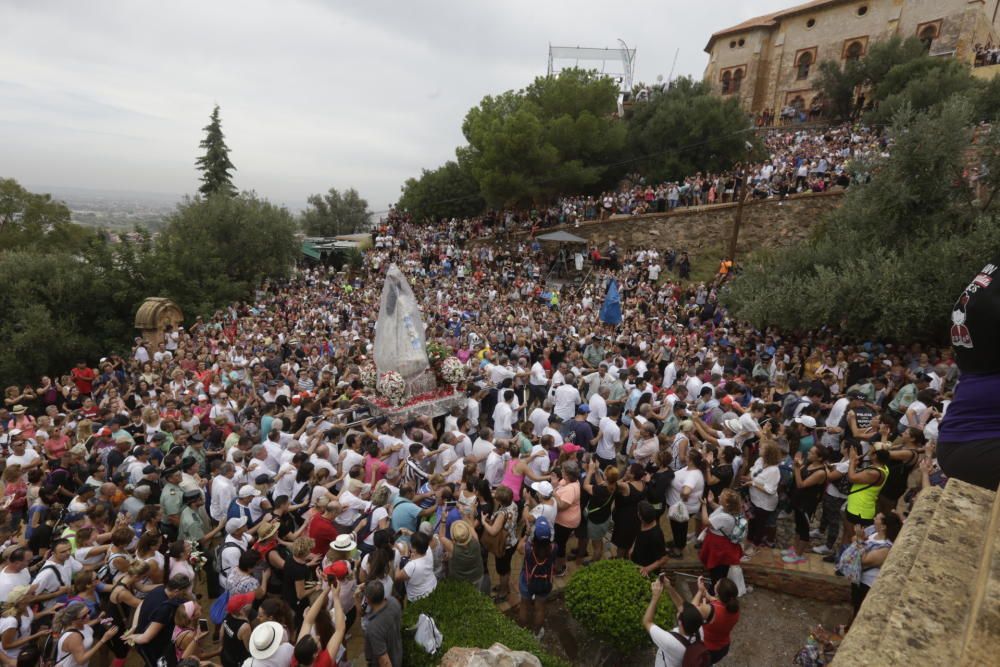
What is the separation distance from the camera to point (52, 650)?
459 cm

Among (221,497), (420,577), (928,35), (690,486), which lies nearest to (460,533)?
(420,577)

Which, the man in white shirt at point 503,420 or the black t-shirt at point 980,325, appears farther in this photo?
the man in white shirt at point 503,420

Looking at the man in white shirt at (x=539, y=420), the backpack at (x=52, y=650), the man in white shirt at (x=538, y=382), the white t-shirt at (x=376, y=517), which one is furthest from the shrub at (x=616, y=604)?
the man in white shirt at (x=538, y=382)

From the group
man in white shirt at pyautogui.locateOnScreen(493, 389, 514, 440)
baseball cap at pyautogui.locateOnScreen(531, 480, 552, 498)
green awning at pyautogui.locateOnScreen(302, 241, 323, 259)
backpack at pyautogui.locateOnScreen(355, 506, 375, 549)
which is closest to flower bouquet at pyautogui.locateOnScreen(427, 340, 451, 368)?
man in white shirt at pyautogui.locateOnScreen(493, 389, 514, 440)

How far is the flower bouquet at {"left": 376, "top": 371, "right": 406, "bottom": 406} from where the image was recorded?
1002cm

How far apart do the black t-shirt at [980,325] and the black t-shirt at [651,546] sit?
12.8 feet

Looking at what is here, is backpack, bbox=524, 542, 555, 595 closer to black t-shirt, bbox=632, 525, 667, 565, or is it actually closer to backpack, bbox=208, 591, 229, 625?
black t-shirt, bbox=632, 525, 667, 565

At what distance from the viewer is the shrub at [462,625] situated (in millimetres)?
4750

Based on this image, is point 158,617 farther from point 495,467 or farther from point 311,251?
point 311,251

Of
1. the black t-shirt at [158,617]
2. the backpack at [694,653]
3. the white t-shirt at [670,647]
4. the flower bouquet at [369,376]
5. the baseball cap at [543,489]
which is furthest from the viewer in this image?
the flower bouquet at [369,376]

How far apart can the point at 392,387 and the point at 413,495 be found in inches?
139

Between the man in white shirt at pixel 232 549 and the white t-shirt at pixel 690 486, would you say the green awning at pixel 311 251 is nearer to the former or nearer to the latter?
the man in white shirt at pixel 232 549

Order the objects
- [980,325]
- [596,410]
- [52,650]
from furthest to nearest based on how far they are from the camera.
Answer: [596,410]
[52,650]
[980,325]

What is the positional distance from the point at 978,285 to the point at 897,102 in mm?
32502
